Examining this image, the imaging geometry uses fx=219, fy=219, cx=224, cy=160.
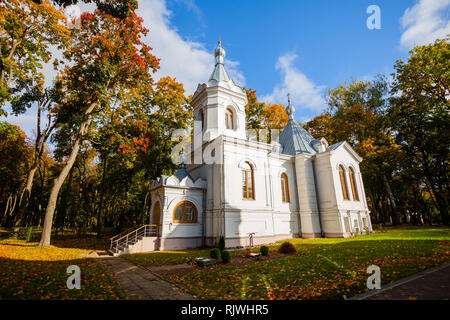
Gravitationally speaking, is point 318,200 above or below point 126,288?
above

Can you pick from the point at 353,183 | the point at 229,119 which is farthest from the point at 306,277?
the point at 353,183

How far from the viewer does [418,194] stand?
34.9 m

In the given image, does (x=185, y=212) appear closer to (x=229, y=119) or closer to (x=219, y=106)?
(x=229, y=119)

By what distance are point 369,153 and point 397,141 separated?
16.5 feet

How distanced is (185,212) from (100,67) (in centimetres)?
1212

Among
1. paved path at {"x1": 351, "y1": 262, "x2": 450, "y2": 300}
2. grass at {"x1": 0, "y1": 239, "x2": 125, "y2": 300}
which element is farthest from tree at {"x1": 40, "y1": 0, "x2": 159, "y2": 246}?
paved path at {"x1": 351, "y1": 262, "x2": 450, "y2": 300}

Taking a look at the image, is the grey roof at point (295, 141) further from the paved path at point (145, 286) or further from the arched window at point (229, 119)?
the paved path at point (145, 286)

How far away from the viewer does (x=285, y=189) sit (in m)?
19.1

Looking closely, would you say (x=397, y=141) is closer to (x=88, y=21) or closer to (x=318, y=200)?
(x=318, y=200)

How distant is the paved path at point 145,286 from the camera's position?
17.6 ft

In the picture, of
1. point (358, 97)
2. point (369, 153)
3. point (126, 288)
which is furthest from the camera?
point (358, 97)
